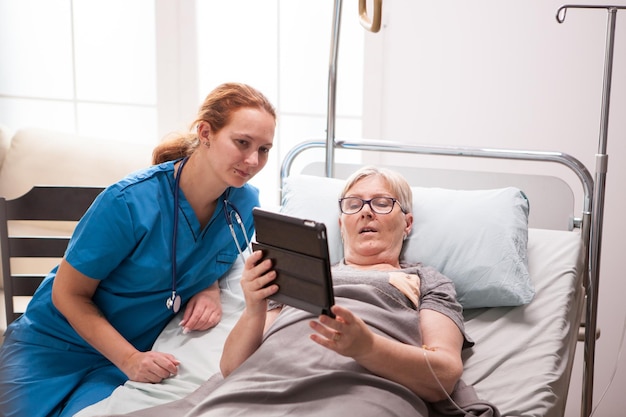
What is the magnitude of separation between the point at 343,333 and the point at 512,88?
5.82ft

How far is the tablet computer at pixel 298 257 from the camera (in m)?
1.23

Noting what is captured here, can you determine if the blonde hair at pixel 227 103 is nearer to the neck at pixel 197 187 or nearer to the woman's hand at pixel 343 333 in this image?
the neck at pixel 197 187

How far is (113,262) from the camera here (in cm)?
169

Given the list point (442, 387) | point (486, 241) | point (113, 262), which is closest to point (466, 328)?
point (486, 241)

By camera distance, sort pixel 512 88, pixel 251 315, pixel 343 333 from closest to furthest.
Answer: pixel 343 333
pixel 251 315
pixel 512 88

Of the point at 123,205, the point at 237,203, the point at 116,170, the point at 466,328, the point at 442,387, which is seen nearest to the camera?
the point at 442,387

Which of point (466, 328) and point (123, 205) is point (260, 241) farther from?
point (466, 328)

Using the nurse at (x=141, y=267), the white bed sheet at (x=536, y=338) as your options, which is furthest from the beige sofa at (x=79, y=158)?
the white bed sheet at (x=536, y=338)

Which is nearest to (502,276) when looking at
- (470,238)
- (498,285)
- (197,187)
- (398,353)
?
(498,285)

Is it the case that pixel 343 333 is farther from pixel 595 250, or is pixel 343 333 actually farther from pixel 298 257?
pixel 595 250

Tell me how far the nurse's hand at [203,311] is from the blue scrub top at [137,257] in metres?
0.03

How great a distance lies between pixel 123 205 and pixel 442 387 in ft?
2.79

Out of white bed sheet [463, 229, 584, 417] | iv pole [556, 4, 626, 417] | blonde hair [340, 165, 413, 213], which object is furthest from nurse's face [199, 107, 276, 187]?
iv pole [556, 4, 626, 417]

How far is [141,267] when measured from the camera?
5.69 ft
